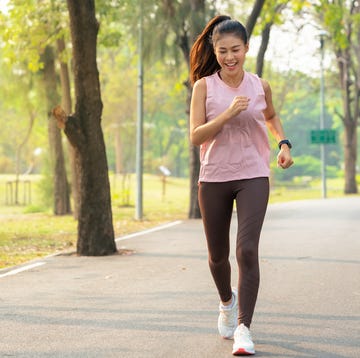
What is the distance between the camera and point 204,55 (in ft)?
20.1

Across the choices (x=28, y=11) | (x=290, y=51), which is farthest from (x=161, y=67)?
(x=290, y=51)

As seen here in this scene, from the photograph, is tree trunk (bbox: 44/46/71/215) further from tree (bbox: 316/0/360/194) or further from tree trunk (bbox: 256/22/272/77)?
tree (bbox: 316/0/360/194)

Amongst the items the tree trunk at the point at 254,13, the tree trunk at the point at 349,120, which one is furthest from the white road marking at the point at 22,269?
the tree trunk at the point at 349,120

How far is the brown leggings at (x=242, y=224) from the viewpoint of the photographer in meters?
5.71

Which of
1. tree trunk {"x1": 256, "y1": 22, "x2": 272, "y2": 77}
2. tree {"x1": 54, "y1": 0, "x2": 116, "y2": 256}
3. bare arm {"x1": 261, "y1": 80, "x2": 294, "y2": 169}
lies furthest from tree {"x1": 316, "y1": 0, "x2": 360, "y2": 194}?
bare arm {"x1": 261, "y1": 80, "x2": 294, "y2": 169}

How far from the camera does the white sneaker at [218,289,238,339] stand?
616 centimetres

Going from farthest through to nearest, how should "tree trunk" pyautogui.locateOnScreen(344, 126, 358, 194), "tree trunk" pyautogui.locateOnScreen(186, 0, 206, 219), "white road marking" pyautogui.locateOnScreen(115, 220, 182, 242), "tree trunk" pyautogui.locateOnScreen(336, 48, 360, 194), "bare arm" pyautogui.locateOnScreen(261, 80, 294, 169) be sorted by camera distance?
"tree trunk" pyautogui.locateOnScreen(344, 126, 358, 194), "tree trunk" pyautogui.locateOnScreen(336, 48, 360, 194), "tree trunk" pyautogui.locateOnScreen(186, 0, 206, 219), "white road marking" pyautogui.locateOnScreen(115, 220, 182, 242), "bare arm" pyautogui.locateOnScreen(261, 80, 294, 169)

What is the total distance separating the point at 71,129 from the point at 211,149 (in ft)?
23.6

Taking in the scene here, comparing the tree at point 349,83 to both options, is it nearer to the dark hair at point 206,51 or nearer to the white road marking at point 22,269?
the white road marking at point 22,269

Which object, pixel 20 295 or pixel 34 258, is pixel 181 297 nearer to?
pixel 20 295

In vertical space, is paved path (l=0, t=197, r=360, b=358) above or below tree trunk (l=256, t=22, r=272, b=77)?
below

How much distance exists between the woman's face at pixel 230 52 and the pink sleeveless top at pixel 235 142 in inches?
5.4

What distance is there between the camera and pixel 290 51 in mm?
48188

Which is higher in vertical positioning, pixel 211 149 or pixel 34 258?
pixel 211 149
